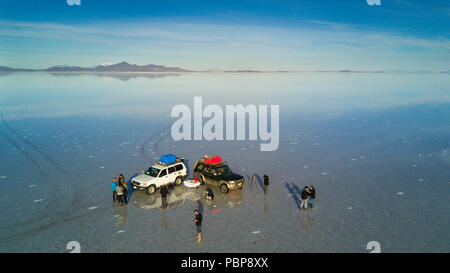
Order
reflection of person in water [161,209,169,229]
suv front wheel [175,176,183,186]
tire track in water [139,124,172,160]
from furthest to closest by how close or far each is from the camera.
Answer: tire track in water [139,124,172,160], suv front wheel [175,176,183,186], reflection of person in water [161,209,169,229]

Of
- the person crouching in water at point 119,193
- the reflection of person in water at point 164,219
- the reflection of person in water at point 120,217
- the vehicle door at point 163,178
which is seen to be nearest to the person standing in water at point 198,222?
the reflection of person in water at point 164,219

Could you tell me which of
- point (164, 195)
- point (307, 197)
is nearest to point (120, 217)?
point (164, 195)

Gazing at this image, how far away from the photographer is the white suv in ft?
62.0

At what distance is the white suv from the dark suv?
127 centimetres

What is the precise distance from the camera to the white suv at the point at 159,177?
62.0 feet

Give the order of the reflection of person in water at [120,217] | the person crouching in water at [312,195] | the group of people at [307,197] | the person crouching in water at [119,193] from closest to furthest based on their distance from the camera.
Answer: the reflection of person in water at [120,217] → the group of people at [307,197] → the person crouching in water at [312,195] → the person crouching in water at [119,193]

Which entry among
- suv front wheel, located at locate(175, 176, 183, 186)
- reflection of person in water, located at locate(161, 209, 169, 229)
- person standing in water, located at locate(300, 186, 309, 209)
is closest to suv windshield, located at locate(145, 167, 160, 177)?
suv front wheel, located at locate(175, 176, 183, 186)

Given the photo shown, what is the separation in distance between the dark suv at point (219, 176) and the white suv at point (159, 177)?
1269 mm

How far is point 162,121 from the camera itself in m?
44.8

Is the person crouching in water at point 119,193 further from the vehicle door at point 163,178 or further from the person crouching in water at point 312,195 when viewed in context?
the person crouching in water at point 312,195

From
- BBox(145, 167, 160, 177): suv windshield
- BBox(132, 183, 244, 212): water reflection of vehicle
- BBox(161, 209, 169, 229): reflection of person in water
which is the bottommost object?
BBox(161, 209, 169, 229): reflection of person in water

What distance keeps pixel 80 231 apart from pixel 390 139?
32110 mm

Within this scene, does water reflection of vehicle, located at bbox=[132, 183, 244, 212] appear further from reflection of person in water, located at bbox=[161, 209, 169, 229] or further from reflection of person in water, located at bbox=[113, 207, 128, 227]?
reflection of person in water, located at bbox=[113, 207, 128, 227]
